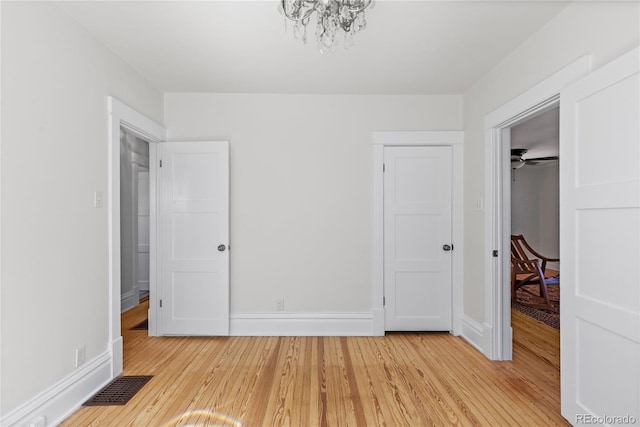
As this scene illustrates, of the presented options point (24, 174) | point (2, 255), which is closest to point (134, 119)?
point (24, 174)

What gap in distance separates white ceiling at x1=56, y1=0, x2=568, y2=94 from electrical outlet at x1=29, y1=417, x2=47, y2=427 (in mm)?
2402

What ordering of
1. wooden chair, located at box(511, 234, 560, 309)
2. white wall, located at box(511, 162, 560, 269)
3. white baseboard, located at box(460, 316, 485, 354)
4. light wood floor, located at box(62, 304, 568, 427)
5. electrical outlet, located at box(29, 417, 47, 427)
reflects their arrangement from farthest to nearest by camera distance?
1. white wall, located at box(511, 162, 560, 269)
2. wooden chair, located at box(511, 234, 560, 309)
3. white baseboard, located at box(460, 316, 485, 354)
4. light wood floor, located at box(62, 304, 568, 427)
5. electrical outlet, located at box(29, 417, 47, 427)

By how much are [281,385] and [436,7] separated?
2.72 metres

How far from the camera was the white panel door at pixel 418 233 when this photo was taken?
11.8 feet

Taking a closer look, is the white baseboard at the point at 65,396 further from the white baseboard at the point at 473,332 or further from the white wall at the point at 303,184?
the white baseboard at the point at 473,332

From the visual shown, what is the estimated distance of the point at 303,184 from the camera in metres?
3.60

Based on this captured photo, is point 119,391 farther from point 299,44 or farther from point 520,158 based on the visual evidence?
point 520,158

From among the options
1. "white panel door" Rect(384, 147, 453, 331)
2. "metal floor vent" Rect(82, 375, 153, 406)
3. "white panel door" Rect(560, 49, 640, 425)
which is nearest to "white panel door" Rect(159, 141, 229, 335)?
"metal floor vent" Rect(82, 375, 153, 406)

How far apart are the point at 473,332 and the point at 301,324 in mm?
1703

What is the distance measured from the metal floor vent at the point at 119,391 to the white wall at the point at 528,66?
9.59 ft

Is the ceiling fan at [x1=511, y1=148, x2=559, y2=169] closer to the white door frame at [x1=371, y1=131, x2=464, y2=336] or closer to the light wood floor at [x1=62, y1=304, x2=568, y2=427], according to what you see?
the white door frame at [x1=371, y1=131, x2=464, y2=336]

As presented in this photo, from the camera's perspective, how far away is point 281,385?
247 centimetres

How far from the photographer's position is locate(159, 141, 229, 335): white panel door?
11.3 feet

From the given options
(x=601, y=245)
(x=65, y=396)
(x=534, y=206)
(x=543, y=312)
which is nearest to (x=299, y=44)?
(x=601, y=245)
